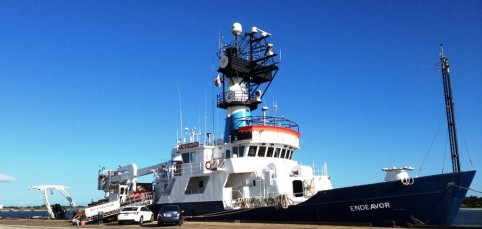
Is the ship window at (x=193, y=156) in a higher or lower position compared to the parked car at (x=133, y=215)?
higher

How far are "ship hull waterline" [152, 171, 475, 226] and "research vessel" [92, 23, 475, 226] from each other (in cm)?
4

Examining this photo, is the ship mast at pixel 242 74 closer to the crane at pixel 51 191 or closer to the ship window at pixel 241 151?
the ship window at pixel 241 151

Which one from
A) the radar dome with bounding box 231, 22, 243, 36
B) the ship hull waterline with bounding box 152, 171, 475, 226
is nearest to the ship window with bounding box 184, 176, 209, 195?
the ship hull waterline with bounding box 152, 171, 475, 226

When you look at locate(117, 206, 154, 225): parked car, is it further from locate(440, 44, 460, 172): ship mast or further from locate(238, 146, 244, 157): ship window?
locate(440, 44, 460, 172): ship mast

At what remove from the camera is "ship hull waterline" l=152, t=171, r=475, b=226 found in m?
20.1

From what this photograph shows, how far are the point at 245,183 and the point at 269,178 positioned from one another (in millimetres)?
2726

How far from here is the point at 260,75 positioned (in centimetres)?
3394

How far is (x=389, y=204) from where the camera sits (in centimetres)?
2105

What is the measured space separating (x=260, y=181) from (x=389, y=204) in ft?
27.8

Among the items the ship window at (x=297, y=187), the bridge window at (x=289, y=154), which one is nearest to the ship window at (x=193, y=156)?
the bridge window at (x=289, y=154)

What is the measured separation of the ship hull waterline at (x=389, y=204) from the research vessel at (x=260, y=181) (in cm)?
4

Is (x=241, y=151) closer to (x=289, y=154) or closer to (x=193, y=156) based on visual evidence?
(x=289, y=154)

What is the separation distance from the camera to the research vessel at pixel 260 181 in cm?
2058

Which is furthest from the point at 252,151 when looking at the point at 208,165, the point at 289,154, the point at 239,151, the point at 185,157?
the point at 185,157
